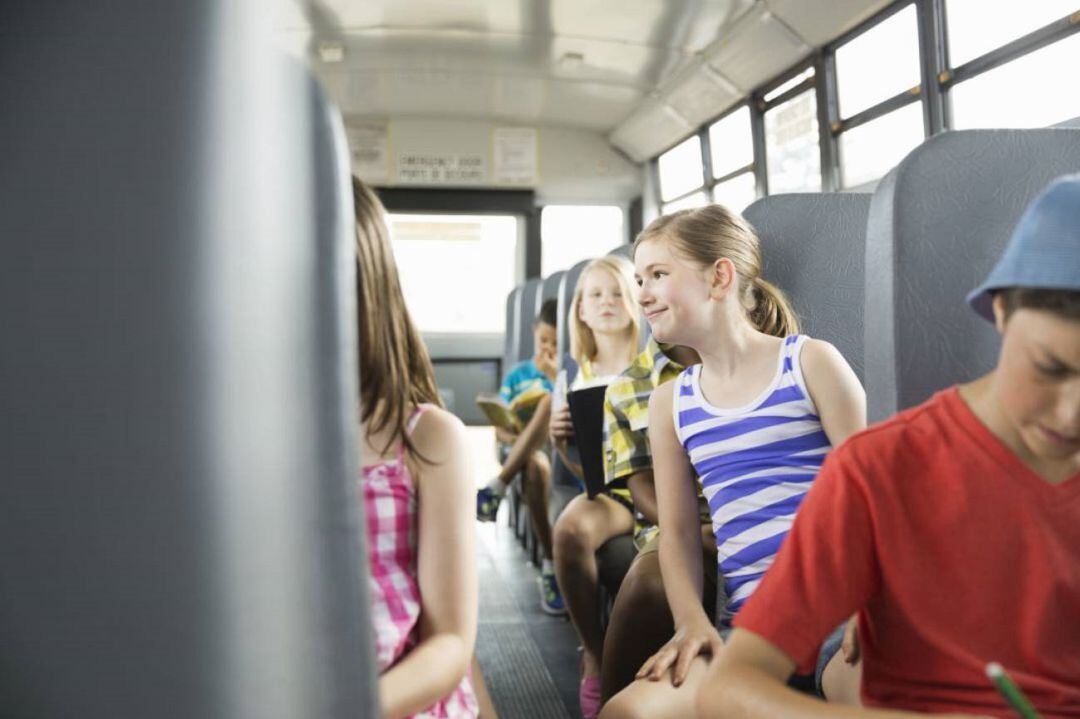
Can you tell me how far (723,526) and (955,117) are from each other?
3.09 m

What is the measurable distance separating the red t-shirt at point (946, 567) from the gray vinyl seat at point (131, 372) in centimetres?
50

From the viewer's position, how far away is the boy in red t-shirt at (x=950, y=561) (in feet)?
2.76

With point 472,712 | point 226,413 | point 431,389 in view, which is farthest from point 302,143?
point 472,712

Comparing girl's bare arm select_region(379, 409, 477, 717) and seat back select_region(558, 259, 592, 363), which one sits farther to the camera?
seat back select_region(558, 259, 592, 363)

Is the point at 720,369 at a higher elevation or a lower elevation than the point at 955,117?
lower

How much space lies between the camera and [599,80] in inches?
256

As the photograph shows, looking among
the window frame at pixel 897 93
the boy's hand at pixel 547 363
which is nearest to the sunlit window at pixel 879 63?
the window frame at pixel 897 93

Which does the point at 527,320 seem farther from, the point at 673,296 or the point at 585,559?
the point at 673,296

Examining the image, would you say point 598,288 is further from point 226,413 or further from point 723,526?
point 226,413

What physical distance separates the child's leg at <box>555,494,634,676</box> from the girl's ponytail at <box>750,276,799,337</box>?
1049 millimetres

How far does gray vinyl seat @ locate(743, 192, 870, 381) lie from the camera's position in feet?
5.82

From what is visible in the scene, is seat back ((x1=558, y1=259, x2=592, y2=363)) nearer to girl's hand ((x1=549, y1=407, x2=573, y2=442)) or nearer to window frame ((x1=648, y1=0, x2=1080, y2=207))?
girl's hand ((x1=549, y1=407, x2=573, y2=442))

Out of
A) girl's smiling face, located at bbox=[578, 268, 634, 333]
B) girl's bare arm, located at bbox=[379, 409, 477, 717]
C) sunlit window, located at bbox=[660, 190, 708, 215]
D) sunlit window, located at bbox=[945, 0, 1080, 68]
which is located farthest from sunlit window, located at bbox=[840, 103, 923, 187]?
girl's bare arm, located at bbox=[379, 409, 477, 717]

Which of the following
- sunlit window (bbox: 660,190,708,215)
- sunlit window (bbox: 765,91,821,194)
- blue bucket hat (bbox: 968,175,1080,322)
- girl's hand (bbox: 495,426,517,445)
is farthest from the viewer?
sunlit window (bbox: 660,190,708,215)
